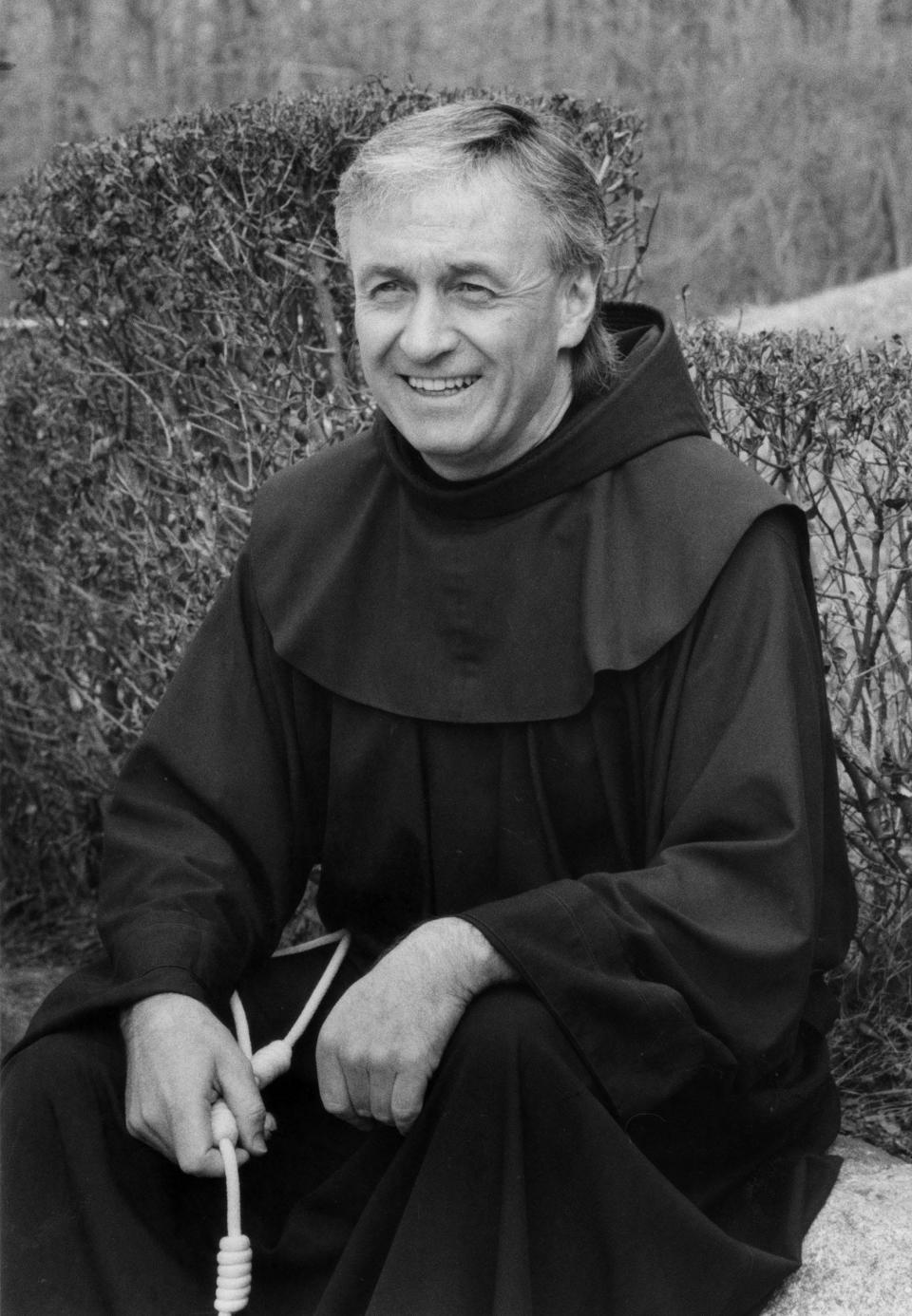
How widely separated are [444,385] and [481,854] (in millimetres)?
739

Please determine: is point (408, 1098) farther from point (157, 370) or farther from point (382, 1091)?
point (157, 370)

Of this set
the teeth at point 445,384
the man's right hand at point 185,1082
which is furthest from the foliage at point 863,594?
the man's right hand at point 185,1082

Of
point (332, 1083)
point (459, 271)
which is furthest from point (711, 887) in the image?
point (459, 271)

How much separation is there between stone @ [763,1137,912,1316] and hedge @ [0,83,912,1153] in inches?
38.2

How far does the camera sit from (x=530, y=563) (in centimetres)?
280

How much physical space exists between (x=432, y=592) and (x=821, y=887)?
0.77m

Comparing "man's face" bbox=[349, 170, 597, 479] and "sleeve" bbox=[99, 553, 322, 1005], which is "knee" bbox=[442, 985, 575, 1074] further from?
"man's face" bbox=[349, 170, 597, 479]

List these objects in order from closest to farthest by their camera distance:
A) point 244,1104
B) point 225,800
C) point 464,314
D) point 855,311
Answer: point 244,1104, point 464,314, point 225,800, point 855,311

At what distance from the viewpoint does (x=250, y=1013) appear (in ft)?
9.41

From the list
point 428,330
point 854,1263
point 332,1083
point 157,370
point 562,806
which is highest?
point 428,330

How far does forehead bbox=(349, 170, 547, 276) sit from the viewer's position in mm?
2625

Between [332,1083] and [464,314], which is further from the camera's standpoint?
[464,314]

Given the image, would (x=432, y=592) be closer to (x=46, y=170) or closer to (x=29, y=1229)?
(x=29, y=1229)

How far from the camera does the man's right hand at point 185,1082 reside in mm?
2527
